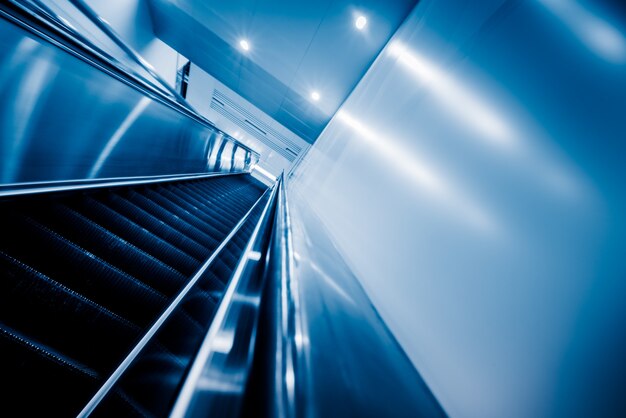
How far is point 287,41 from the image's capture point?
687cm

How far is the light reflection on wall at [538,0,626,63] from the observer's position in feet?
2.73

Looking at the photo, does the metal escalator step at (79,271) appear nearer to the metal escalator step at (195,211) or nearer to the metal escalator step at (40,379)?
the metal escalator step at (40,379)

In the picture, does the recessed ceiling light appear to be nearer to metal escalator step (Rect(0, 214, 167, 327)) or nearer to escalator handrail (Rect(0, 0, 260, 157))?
escalator handrail (Rect(0, 0, 260, 157))

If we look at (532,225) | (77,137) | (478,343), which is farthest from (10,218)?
(532,225)

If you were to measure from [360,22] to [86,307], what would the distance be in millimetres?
6199

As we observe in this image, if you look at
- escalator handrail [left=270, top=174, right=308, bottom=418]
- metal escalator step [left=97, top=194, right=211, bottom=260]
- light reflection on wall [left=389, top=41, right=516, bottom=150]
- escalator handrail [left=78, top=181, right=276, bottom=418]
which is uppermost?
light reflection on wall [left=389, top=41, right=516, bottom=150]

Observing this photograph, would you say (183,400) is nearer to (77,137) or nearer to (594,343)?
(594,343)

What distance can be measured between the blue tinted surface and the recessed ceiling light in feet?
14.8

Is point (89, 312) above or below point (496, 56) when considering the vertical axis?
below

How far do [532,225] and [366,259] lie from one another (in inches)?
39.6

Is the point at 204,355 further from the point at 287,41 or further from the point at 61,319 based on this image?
the point at 287,41

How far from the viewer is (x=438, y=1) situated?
3.01m

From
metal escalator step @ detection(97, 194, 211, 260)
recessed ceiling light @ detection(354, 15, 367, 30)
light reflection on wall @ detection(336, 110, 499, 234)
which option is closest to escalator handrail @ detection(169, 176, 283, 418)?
light reflection on wall @ detection(336, 110, 499, 234)

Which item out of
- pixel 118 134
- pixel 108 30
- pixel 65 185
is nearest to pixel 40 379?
pixel 65 185
